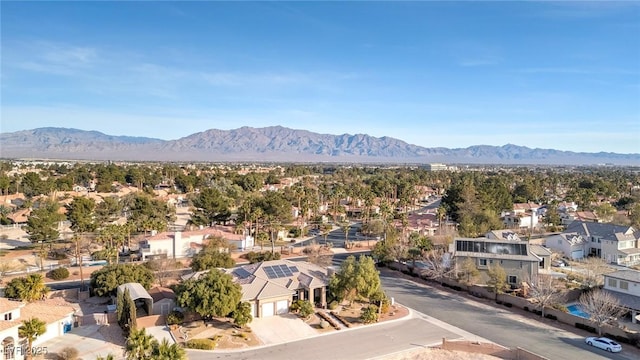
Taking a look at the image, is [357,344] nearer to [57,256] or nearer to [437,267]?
[437,267]

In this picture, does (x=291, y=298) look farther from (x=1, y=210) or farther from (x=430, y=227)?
(x=1, y=210)

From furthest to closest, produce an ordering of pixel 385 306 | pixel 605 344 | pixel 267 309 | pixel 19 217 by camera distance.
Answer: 1. pixel 19 217
2. pixel 385 306
3. pixel 267 309
4. pixel 605 344

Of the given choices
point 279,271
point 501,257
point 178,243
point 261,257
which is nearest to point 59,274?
point 178,243

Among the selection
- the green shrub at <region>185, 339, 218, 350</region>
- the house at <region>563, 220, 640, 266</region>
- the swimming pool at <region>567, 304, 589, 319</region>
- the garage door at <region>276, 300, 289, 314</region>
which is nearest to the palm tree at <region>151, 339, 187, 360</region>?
the green shrub at <region>185, 339, 218, 350</region>

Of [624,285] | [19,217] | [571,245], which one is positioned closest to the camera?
[624,285]

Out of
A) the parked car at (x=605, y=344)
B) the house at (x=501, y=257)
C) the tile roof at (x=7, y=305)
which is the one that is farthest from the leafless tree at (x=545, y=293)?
the tile roof at (x=7, y=305)

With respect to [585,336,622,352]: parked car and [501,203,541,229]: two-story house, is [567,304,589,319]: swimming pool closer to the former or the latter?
[585,336,622,352]: parked car
